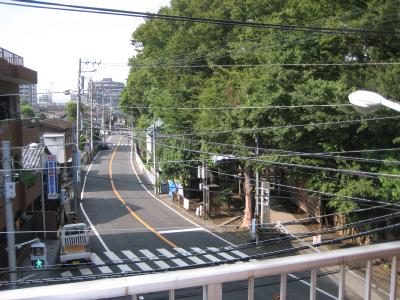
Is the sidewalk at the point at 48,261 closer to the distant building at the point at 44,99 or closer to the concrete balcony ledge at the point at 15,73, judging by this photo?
the concrete balcony ledge at the point at 15,73

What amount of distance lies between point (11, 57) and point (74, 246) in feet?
29.8

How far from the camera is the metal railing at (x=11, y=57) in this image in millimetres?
18153

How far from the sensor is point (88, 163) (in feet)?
194

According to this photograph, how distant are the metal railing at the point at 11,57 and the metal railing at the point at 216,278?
18.3 metres

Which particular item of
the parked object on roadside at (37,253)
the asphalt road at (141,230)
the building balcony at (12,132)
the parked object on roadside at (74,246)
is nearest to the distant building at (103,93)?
the asphalt road at (141,230)

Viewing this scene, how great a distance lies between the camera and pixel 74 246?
20641 millimetres

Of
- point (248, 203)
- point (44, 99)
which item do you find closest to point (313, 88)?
point (248, 203)

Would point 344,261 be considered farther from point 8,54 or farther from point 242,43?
point 242,43

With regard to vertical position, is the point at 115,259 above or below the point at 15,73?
below

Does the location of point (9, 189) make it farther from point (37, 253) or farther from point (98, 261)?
point (98, 261)

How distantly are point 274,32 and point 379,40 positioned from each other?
6004 millimetres

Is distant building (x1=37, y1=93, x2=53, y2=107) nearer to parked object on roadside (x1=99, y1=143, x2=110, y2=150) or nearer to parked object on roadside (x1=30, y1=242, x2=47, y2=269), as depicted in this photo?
parked object on roadside (x1=99, y1=143, x2=110, y2=150)

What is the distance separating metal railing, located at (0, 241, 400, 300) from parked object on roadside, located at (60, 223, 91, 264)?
62.8ft

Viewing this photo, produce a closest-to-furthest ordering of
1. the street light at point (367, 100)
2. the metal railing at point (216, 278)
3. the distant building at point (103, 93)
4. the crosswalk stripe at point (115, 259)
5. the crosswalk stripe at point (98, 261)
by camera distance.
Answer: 1. the metal railing at point (216, 278)
2. the street light at point (367, 100)
3. the crosswalk stripe at point (98, 261)
4. the crosswalk stripe at point (115, 259)
5. the distant building at point (103, 93)
